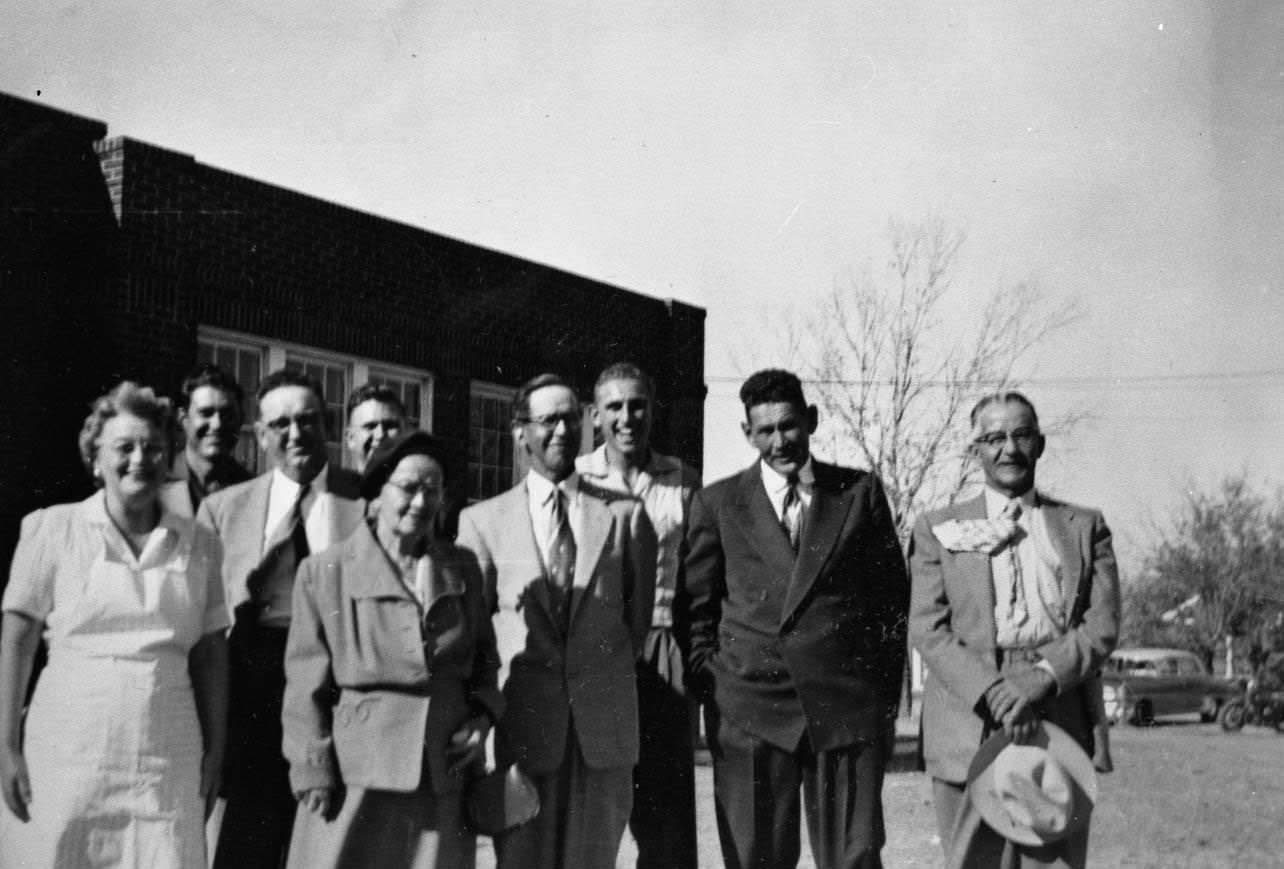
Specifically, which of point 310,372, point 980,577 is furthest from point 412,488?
point 310,372

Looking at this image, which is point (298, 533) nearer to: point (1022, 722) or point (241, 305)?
Answer: point (1022, 722)

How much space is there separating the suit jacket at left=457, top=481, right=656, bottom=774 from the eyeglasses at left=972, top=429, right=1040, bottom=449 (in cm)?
133

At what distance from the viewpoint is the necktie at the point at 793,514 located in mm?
5500

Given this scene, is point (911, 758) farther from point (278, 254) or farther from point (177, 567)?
point (177, 567)

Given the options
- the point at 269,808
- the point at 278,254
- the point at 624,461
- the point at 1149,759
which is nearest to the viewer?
the point at 269,808

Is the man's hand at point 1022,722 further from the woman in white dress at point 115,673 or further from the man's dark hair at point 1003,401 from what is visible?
the woman in white dress at point 115,673

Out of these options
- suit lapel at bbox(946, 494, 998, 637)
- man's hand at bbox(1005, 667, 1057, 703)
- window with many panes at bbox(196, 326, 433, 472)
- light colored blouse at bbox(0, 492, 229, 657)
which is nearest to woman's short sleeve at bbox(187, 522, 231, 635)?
light colored blouse at bbox(0, 492, 229, 657)

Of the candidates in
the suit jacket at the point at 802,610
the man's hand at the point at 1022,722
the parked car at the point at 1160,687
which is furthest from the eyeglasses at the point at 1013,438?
the parked car at the point at 1160,687

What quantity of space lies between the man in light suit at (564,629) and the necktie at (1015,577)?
51.6 inches

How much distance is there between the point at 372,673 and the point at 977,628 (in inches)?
87.1

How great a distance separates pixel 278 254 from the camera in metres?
12.2

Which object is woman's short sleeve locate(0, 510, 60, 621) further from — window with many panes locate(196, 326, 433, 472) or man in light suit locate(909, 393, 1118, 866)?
window with many panes locate(196, 326, 433, 472)

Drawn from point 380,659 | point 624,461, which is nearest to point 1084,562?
point 624,461

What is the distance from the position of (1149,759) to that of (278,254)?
480 inches
